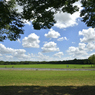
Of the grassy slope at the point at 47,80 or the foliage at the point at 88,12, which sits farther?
the grassy slope at the point at 47,80

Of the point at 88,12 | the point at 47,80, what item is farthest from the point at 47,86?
the point at 88,12

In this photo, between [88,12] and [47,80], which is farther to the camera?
[47,80]

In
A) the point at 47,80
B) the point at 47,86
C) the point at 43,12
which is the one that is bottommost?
the point at 47,80

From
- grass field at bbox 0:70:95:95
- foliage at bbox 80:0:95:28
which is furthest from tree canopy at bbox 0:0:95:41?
grass field at bbox 0:70:95:95

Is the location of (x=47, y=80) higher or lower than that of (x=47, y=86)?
lower

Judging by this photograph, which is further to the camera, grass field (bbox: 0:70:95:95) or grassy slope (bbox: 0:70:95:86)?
grassy slope (bbox: 0:70:95:86)

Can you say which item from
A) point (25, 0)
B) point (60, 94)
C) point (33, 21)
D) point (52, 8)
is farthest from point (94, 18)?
point (60, 94)

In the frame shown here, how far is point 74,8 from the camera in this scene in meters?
8.94

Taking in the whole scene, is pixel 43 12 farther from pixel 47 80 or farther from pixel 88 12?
pixel 47 80

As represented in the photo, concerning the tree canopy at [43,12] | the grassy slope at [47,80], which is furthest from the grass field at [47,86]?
the tree canopy at [43,12]

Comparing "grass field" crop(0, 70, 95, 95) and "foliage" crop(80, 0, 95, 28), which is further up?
"foliage" crop(80, 0, 95, 28)

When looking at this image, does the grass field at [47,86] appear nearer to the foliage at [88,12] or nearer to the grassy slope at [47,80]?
the grassy slope at [47,80]

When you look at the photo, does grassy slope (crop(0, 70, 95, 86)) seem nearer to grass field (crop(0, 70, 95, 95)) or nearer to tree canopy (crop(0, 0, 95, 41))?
grass field (crop(0, 70, 95, 95))

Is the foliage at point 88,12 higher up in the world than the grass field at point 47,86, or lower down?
higher up
